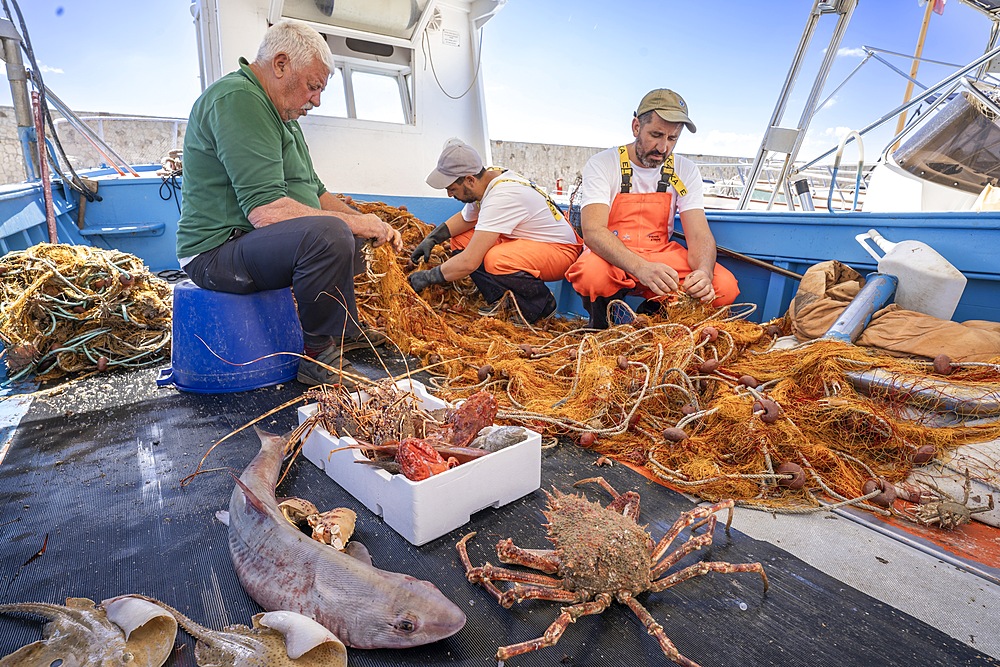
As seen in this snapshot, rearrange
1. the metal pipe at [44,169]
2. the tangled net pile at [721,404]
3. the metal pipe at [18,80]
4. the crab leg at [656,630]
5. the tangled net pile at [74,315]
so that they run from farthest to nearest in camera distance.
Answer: the metal pipe at [18,80]
the metal pipe at [44,169]
the tangled net pile at [74,315]
the tangled net pile at [721,404]
the crab leg at [656,630]

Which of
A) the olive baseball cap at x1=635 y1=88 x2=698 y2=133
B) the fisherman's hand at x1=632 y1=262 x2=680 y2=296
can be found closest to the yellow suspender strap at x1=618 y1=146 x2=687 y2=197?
the olive baseball cap at x1=635 y1=88 x2=698 y2=133

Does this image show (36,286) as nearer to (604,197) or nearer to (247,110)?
(247,110)

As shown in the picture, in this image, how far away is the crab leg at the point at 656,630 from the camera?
132cm

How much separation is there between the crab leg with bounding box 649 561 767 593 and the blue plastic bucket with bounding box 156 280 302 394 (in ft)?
7.74

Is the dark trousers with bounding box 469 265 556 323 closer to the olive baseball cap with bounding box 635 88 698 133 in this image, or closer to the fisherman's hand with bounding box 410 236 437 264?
the fisherman's hand with bounding box 410 236 437 264

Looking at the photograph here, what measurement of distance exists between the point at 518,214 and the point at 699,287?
154 centimetres

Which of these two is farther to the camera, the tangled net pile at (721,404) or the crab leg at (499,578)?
the tangled net pile at (721,404)

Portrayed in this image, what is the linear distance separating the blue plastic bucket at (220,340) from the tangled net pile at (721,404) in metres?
0.96

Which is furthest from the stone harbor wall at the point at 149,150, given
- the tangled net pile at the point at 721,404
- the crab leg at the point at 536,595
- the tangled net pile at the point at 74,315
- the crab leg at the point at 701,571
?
the crab leg at the point at 536,595

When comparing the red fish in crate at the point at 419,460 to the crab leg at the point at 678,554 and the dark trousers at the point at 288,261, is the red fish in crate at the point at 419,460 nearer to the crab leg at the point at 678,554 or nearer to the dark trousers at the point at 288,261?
the crab leg at the point at 678,554

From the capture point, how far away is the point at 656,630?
4.53 ft

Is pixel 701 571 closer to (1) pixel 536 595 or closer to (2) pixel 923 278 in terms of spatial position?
(1) pixel 536 595

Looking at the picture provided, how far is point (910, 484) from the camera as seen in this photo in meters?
2.22

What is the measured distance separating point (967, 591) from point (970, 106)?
402 cm
